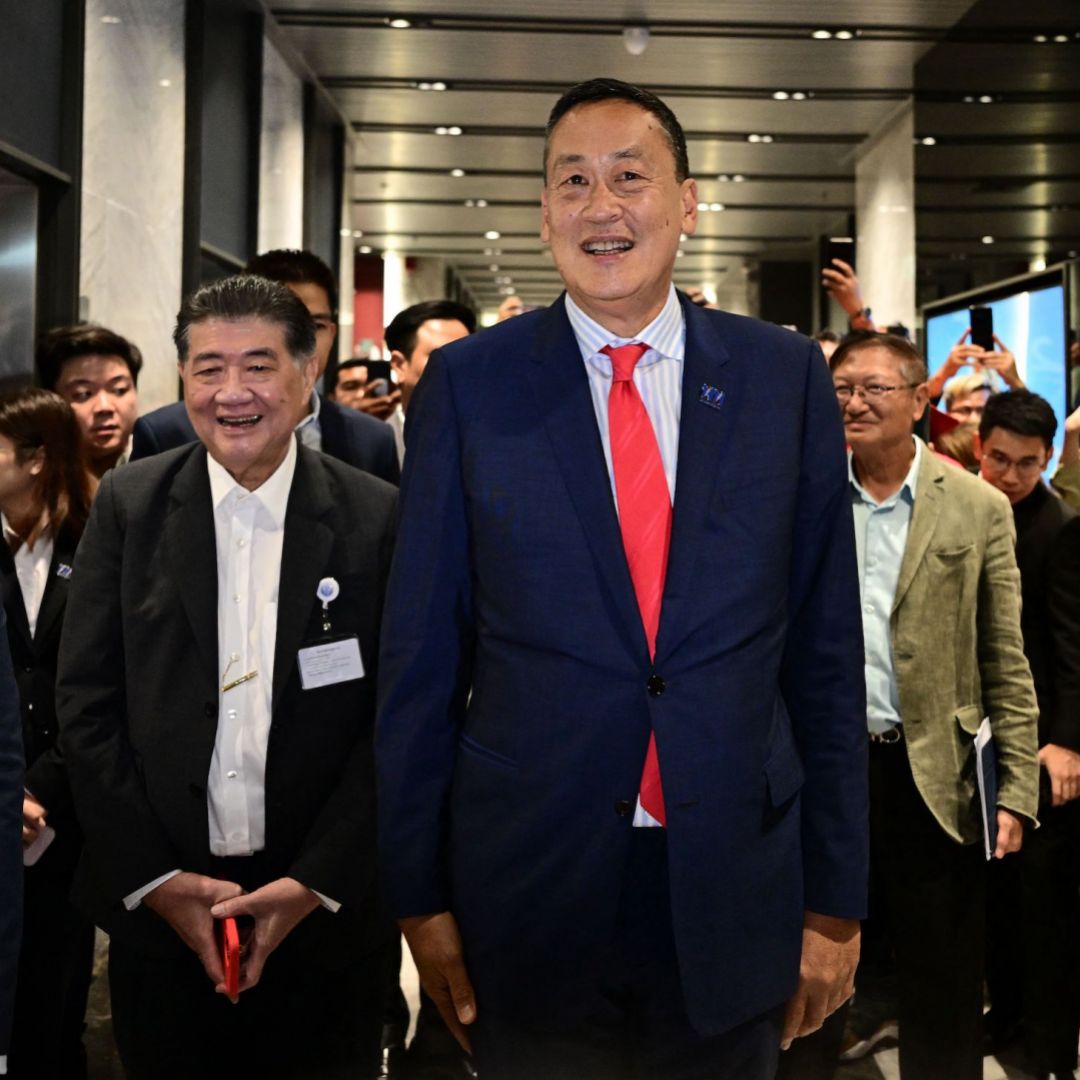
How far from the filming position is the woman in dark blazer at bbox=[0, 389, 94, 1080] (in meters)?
2.69

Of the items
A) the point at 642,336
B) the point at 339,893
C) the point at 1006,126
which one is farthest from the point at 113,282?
the point at 1006,126

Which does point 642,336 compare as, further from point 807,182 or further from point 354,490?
point 807,182

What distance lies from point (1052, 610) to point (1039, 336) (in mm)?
3392

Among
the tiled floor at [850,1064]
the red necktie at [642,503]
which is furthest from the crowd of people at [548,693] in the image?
the tiled floor at [850,1064]

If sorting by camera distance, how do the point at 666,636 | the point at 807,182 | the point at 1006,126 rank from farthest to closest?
the point at 807,182 < the point at 1006,126 < the point at 666,636

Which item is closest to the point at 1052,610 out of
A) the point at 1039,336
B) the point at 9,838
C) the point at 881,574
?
the point at 881,574

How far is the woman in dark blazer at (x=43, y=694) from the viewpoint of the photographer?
2693mm

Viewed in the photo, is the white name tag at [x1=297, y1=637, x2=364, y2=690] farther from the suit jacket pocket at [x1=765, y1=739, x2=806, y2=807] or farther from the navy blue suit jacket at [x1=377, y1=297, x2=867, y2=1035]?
the suit jacket pocket at [x1=765, y1=739, x2=806, y2=807]

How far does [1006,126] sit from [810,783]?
696cm

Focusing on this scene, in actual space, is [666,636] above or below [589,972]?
above

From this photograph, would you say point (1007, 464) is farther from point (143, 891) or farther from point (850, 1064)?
point (143, 891)

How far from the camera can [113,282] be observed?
5.36m

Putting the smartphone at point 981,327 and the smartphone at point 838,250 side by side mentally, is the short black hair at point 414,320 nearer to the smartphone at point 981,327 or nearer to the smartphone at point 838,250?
the smartphone at point 838,250

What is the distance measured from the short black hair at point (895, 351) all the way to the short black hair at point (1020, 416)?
65 centimetres
